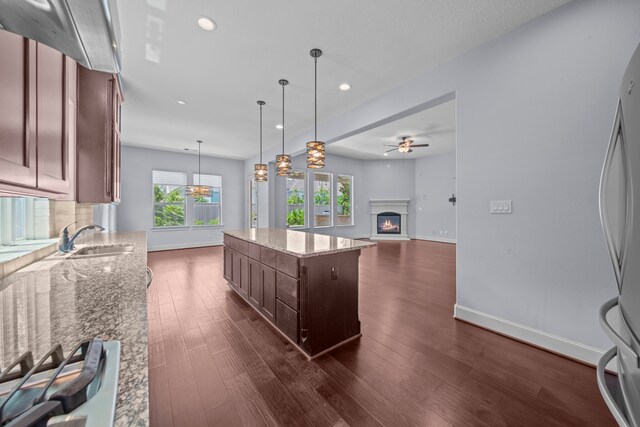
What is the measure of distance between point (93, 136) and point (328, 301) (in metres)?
2.55

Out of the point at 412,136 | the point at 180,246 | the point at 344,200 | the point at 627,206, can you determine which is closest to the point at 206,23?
the point at 627,206

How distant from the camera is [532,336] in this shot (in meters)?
2.21

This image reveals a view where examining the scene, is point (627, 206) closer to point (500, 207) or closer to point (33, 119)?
point (500, 207)

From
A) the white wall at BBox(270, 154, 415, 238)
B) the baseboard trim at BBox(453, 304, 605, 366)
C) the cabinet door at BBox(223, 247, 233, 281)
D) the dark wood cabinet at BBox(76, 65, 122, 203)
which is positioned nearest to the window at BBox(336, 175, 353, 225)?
the white wall at BBox(270, 154, 415, 238)

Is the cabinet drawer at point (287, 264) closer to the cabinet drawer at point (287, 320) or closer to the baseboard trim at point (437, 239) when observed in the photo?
the cabinet drawer at point (287, 320)

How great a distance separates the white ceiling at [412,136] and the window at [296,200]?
1326mm

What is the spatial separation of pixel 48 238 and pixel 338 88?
3.68 meters

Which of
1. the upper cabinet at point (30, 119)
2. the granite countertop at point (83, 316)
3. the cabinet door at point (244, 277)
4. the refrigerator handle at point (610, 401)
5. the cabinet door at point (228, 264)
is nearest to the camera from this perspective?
the granite countertop at point (83, 316)

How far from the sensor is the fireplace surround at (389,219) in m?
8.96

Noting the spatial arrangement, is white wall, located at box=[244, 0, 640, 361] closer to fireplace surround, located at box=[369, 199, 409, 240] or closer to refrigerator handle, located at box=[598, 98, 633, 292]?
refrigerator handle, located at box=[598, 98, 633, 292]

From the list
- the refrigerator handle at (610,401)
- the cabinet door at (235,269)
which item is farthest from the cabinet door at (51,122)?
the cabinet door at (235,269)

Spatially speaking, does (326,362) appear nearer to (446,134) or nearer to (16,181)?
(16,181)

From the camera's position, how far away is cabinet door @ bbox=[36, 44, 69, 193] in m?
1.00

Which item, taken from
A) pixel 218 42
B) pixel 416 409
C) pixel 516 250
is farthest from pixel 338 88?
pixel 416 409
